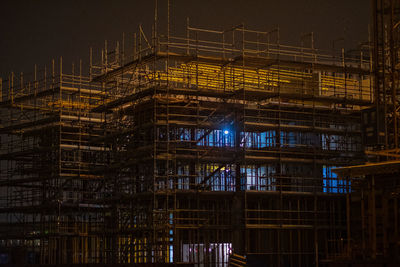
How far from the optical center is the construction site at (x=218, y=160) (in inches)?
1668

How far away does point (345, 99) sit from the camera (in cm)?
4853

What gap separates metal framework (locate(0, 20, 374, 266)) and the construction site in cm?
11

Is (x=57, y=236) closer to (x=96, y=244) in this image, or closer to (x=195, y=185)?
(x=96, y=244)

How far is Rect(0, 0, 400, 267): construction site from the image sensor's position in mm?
42375

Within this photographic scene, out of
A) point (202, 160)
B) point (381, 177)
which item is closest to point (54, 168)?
point (202, 160)

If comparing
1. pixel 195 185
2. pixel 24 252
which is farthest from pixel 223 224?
pixel 24 252

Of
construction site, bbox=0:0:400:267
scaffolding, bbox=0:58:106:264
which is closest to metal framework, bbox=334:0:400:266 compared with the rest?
construction site, bbox=0:0:400:267

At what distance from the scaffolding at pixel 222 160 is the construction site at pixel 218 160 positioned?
0.11m

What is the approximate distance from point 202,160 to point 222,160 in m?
1.12

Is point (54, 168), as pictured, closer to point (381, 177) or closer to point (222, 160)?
point (222, 160)

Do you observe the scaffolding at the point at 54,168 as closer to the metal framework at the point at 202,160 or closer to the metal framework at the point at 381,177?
the metal framework at the point at 202,160

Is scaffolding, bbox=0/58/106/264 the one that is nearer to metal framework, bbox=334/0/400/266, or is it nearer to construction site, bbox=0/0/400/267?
construction site, bbox=0/0/400/267

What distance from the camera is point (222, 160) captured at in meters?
44.9

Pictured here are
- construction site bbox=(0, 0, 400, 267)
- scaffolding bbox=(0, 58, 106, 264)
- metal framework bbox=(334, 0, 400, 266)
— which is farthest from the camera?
scaffolding bbox=(0, 58, 106, 264)
